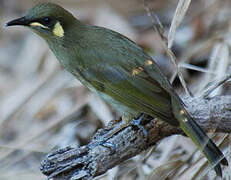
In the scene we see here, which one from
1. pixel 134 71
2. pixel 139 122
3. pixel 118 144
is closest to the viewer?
pixel 118 144

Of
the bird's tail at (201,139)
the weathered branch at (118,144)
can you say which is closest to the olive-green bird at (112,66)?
the bird's tail at (201,139)

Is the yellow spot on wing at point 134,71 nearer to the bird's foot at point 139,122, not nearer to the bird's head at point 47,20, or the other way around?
the bird's foot at point 139,122

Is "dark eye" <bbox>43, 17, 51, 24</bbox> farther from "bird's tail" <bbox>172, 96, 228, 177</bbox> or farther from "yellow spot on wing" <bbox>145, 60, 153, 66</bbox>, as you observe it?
"bird's tail" <bbox>172, 96, 228, 177</bbox>

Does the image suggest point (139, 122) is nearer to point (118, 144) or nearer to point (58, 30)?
point (118, 144)

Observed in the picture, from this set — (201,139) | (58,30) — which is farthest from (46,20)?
(201,139)

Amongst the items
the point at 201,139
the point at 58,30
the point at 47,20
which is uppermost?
the point at 47,20

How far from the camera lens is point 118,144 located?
3.38m

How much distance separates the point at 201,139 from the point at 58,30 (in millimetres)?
1451

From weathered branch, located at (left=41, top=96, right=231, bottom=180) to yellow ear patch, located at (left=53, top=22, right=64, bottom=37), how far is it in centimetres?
84

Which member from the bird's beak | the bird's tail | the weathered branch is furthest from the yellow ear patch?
the bird's tail

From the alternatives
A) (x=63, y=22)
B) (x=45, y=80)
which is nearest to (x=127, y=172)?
(x=63, y=22)

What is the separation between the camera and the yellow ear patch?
3964 millimetres

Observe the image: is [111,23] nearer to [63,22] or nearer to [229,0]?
[229,0]

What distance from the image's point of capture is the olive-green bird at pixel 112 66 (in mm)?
3541
